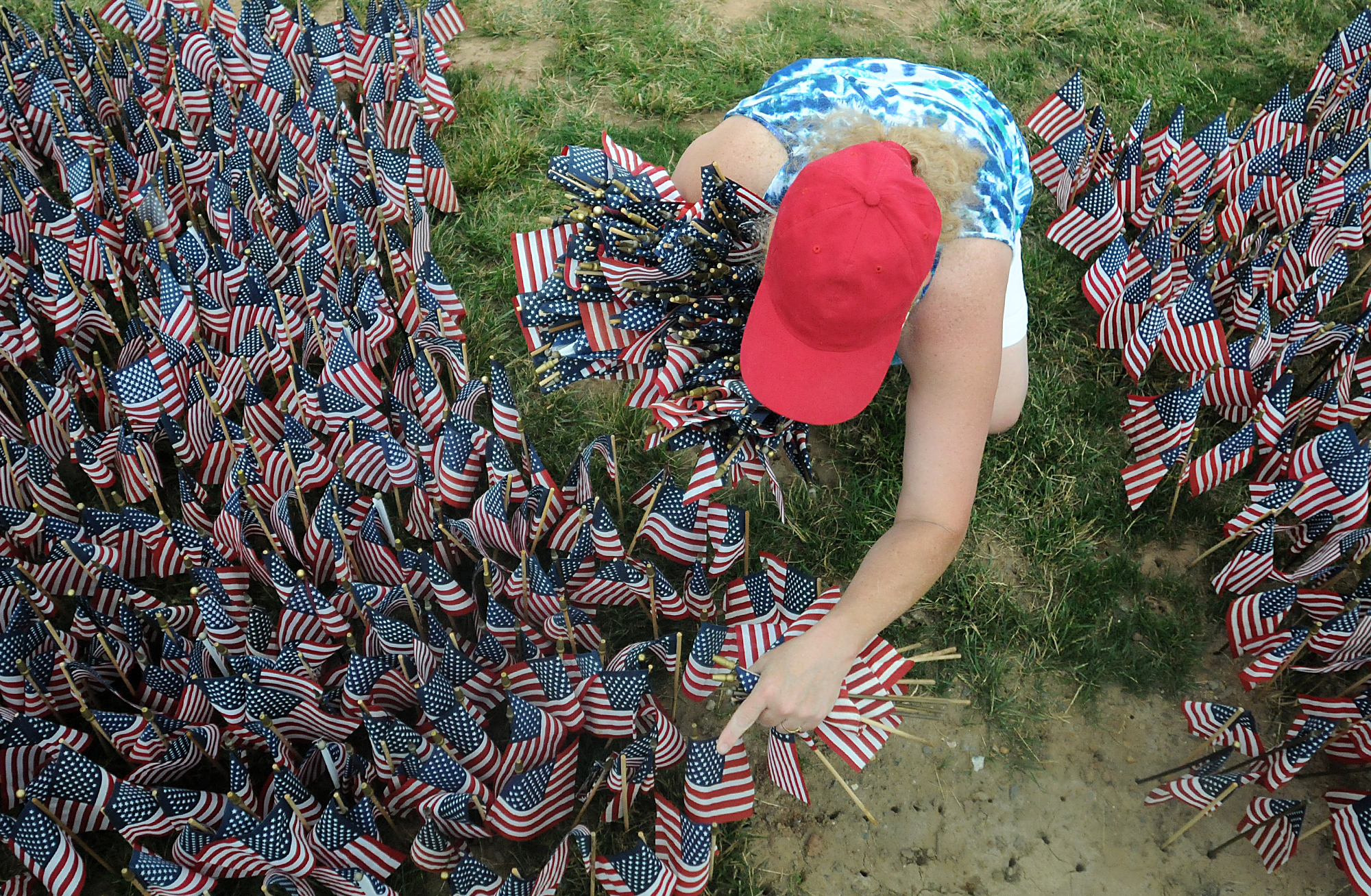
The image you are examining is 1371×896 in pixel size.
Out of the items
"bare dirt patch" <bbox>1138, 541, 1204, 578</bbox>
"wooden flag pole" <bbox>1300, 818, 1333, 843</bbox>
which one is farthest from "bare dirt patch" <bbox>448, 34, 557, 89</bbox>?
"wooden flag pole" <bbox>1300, 818, 1333, 843</bbox>

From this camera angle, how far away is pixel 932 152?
6.74 feet

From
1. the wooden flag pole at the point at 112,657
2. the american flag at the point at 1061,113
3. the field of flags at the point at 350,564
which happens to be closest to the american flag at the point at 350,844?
the field of flags at the point at 350,564

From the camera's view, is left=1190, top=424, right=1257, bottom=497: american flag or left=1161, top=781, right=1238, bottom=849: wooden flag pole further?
left=1190, top=424, right=1257, bottom=497: american flag

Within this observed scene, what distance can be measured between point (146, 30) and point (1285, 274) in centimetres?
445

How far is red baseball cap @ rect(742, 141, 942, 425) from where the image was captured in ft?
5.78

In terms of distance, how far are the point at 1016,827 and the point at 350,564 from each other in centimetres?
183

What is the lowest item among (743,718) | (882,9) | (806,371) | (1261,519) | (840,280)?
(1261,519)

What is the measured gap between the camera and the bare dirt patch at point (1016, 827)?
246 centimetres

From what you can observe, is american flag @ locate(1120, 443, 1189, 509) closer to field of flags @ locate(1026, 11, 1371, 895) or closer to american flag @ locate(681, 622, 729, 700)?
field of flags @ locate(1026, 11, 1371, 895)

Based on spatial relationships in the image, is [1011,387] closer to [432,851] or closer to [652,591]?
[652,591]

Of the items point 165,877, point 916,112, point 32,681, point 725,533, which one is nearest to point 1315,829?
point 725,533

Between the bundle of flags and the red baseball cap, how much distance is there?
14.6 inches

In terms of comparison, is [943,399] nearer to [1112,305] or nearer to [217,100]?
[1112,305]

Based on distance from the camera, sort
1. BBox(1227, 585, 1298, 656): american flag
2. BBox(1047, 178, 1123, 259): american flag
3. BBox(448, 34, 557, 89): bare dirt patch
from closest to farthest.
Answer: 1. BBox(1227, 585, 1298, 656): american flag
2. BBox(1047, 178, 1123, 259): american flag
3. BBox(448, 34, 557, 89): bare dirt patch
